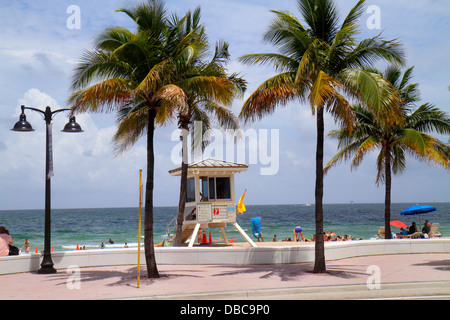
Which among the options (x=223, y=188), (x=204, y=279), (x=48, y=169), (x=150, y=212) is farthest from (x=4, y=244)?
(x=223, y=188)

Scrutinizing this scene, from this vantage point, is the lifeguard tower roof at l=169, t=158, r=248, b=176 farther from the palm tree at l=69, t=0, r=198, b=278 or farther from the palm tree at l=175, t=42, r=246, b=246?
the palm tree at l=69, t=0, r=198, b=278

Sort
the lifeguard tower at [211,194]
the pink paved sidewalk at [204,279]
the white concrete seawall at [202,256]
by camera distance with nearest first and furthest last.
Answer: the pink paved sidewalk at [204,279] → the white concrete seawall at [202,256] → the lifeguard tower at [211,194]

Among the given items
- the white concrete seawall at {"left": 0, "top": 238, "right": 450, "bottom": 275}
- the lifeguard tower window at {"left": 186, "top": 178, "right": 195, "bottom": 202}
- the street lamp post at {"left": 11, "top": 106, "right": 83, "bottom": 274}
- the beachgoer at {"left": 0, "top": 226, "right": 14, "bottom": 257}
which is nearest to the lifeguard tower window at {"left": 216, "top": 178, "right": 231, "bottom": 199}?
the lifeguard tower window at {"left": 186, "top": 178, "right": 195, "bottom": 202}

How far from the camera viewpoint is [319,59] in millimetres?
14883

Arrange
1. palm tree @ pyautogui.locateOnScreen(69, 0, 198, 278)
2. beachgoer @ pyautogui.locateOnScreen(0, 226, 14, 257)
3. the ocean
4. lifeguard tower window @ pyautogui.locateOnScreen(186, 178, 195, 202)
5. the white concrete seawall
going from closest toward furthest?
palm tree @ pyautogui.locateOnScreen(69, 0, 198, 278) < beachgoer @ pyautogui.locateOnScreen(0, 226, 14, 257) < the white concrete seawall < lifeguard tower window @ pyautogui.locateOnScreen(186, 178, 195, 202) < the ocean

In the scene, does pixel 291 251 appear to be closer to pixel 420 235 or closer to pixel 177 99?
pixel 177 99

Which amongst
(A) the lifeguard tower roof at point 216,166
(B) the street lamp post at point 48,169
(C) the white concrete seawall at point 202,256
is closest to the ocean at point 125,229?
(A) the lifeguard tower roof at point 216,166

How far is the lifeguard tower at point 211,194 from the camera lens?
2153 centimetres

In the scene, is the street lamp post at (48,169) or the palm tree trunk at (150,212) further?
the street lamp post at (48,169)

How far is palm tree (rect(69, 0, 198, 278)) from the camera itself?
46.0 feet

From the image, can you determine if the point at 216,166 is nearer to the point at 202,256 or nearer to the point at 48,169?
→ the point at 202,256

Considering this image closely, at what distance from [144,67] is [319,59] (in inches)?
205

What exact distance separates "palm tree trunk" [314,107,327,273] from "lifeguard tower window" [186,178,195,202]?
8.39 metres

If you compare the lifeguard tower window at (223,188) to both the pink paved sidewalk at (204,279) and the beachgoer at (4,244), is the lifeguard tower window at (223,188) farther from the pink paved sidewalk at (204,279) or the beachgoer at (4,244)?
the beachgoer at (4,244)
